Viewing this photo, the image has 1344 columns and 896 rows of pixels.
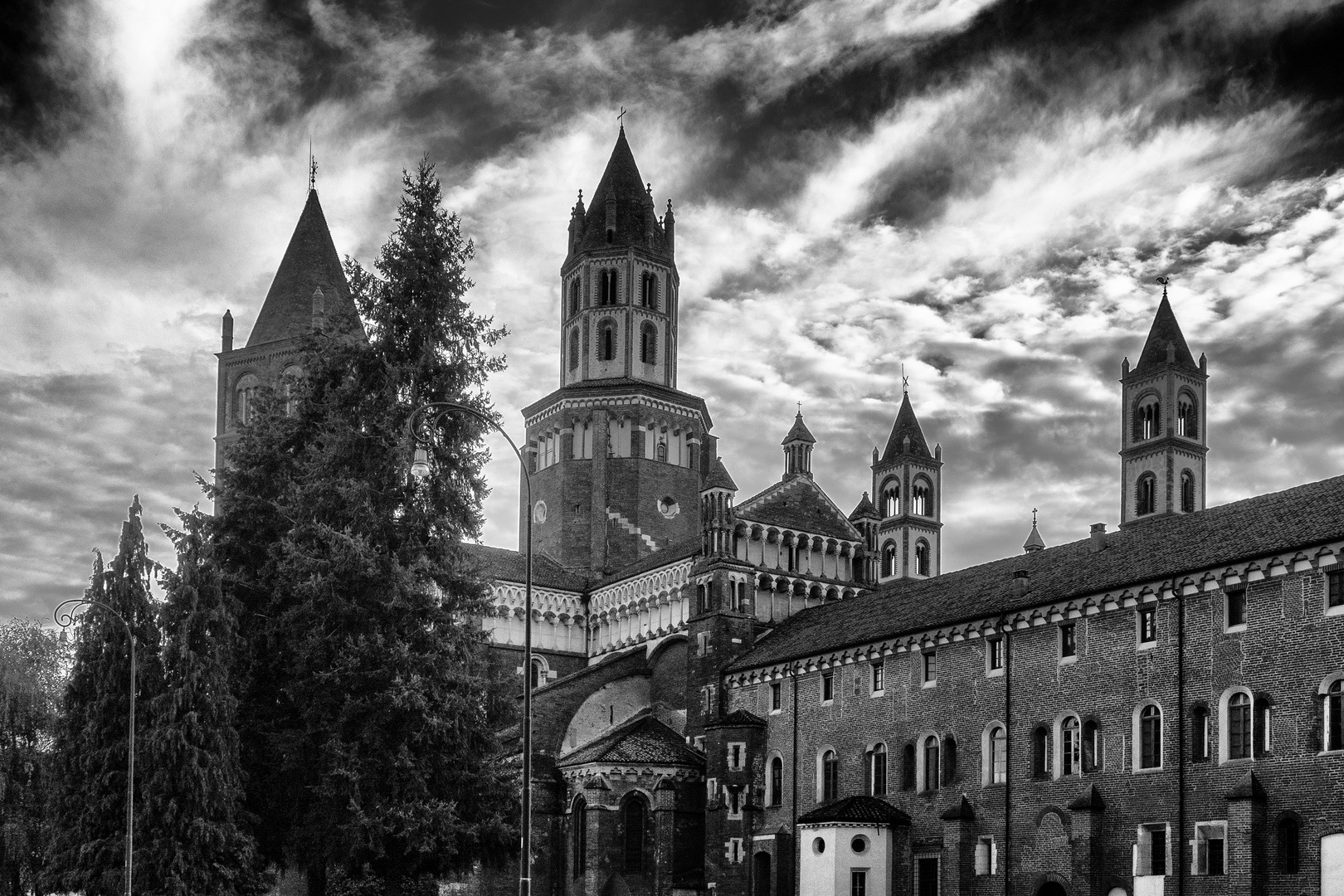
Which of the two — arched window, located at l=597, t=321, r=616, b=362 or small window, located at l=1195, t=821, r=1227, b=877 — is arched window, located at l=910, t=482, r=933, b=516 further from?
small window, located at l=1195, t=821, r=1227, b=877

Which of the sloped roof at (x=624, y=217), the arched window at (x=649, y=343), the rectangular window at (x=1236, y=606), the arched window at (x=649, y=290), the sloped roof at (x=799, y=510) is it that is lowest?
the rectangular window at (x=1236, y=606)

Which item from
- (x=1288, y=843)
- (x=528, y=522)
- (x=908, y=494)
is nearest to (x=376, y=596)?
(x=528, y=522)

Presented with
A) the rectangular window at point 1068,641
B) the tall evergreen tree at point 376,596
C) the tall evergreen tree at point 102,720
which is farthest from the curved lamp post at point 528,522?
the rectangular window at point 1068,641

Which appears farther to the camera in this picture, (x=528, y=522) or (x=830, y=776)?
(x=830, y=776)

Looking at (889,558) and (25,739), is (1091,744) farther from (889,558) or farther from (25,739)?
(889,558)

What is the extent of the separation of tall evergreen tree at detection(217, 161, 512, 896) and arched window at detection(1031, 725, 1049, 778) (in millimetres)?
14856

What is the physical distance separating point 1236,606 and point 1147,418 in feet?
188

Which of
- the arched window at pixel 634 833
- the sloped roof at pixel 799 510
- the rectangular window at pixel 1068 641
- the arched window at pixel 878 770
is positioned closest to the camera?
the rectangular window at pixel 1068 641

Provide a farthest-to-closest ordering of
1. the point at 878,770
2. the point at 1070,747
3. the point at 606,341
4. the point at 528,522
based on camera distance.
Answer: the point at 606,341 → the point at 878,770 → the point at 1070,747 → the point at 528,522

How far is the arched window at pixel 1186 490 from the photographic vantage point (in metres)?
91.4

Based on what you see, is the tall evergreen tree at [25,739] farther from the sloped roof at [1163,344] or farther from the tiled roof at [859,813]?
the sloped roof at [1163,344]

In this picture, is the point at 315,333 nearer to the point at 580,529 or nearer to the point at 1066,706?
Result: the point at 1066,706

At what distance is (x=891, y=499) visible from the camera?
292 feet

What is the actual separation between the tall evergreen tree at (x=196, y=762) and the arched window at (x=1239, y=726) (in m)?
24.5
